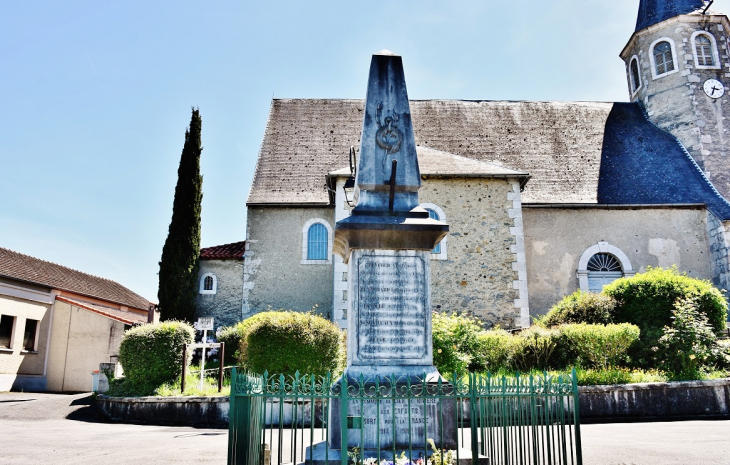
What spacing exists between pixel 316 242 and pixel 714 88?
1417cm

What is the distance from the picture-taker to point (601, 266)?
17.0 meters

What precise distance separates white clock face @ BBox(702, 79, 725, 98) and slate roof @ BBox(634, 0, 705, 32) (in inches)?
105

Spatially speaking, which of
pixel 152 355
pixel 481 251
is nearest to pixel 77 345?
pixel 152 355

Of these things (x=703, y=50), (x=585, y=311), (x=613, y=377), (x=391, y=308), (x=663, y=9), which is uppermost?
(x=663, y=9)

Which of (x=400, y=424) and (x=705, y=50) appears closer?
(x=400, y=424)

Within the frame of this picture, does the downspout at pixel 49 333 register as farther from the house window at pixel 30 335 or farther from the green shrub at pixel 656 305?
the green shrub at pixel 656 305

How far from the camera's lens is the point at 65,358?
18.9m

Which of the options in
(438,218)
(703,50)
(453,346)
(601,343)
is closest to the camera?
(601,343)

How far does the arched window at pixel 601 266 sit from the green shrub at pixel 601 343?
6.00 meters

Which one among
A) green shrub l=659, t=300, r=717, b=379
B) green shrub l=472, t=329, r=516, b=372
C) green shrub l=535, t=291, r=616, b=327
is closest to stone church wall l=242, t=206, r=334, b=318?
green shrub l=472, t=329, r=516, b=372

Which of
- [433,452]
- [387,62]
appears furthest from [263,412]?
[387,62]

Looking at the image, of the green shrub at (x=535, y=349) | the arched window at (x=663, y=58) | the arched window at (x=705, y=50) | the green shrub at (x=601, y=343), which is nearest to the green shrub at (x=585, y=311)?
the green shrub at (x=601, y=343)

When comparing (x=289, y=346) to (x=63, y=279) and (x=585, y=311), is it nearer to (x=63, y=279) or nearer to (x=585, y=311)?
(x=585, y=311)

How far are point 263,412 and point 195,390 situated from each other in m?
6.59
